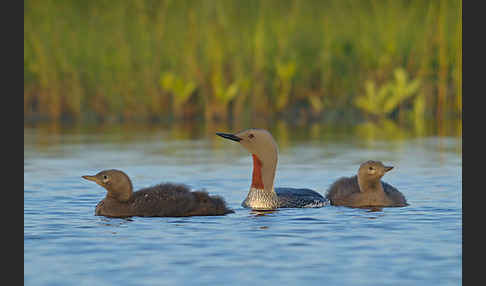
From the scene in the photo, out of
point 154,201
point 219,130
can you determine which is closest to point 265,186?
point 154,201

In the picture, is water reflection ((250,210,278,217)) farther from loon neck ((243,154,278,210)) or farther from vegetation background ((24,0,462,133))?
vegetation background ((24,0,462,133))

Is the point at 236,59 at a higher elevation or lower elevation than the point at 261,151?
higher

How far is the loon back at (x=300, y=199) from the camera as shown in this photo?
9.83 metres

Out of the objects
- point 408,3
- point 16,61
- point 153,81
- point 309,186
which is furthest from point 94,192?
point 408,3

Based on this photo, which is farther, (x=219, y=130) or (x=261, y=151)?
(x=219, y=130)

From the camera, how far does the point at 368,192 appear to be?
10.2 meters

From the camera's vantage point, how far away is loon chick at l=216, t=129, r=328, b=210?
989cm

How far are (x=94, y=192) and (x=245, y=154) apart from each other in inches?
177

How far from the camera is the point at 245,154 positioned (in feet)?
50.1

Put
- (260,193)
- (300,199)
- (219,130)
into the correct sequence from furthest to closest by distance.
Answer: (219,130), (260,193), (300,199)

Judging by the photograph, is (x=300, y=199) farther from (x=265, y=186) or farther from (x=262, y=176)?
(x=262, y=176)

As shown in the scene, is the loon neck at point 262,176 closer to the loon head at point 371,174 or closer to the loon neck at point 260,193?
the loon neck at point 260,193

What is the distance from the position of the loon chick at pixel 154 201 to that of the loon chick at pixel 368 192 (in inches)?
55.5

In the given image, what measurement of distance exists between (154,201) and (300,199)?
58.6 inches
